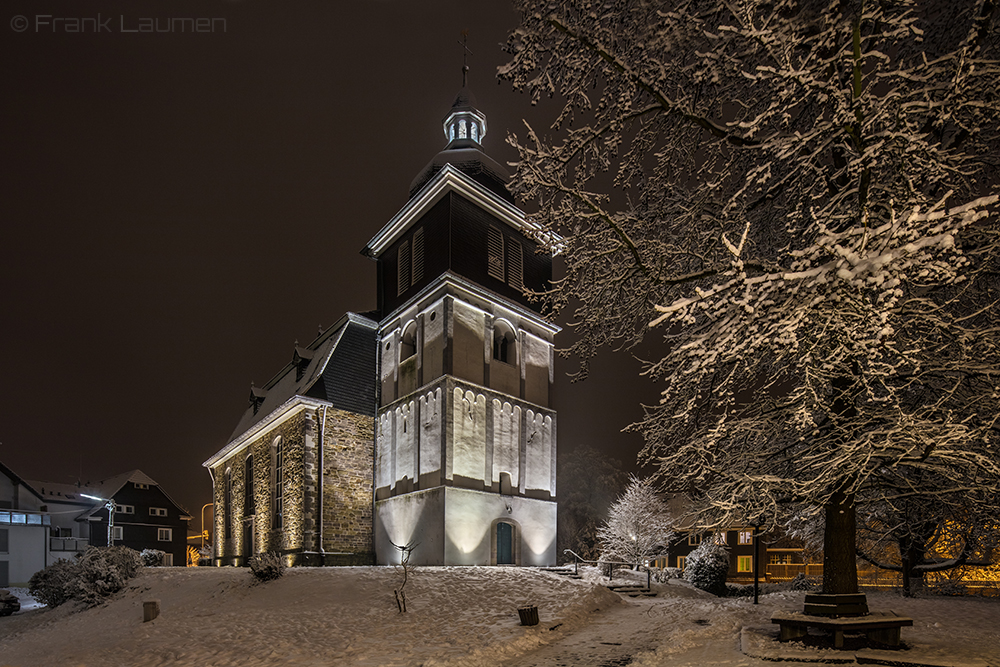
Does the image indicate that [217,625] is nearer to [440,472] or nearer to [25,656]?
[25,656]

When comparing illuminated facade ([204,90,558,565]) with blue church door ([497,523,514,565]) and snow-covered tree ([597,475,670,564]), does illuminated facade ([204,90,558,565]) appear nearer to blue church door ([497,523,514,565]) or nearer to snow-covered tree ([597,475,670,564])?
blue church door ([497,523,514,565])

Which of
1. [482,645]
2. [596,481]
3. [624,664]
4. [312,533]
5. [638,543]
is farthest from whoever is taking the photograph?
[596,481]

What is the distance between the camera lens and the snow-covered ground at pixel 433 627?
8203 millimetres

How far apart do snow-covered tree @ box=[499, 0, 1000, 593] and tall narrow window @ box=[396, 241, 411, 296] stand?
1876 cm

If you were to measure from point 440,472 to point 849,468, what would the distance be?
54.2 feet

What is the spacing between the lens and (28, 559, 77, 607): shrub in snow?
19875 millimetres

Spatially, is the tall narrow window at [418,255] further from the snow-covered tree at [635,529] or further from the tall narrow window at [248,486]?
the snow-covered tree at [635,529]

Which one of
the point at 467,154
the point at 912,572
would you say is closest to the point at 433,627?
the point at 912,572

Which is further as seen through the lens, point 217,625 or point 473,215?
point 473,215

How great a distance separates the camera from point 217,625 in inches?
516

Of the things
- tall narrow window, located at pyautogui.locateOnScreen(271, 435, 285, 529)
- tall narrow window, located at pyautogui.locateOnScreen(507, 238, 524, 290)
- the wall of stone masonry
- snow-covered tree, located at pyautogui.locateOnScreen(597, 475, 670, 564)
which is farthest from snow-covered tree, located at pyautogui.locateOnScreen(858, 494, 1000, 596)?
tall narrow window, located at pyautogui.locateOnScreen(271, 435, 285, 529)

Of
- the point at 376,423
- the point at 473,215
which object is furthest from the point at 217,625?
the point at 473,215

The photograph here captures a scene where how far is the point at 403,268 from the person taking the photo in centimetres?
2648

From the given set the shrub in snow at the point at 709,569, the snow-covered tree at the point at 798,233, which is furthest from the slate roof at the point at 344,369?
the snow-covered tree at the point at 798,233
